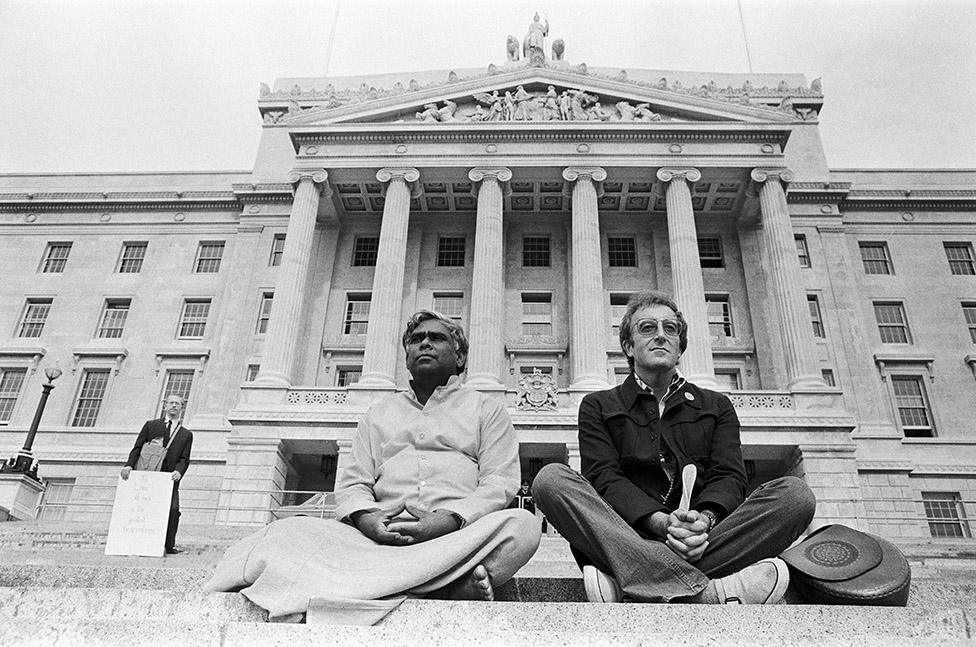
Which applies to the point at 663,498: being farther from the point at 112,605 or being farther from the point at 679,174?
the point at 679,174

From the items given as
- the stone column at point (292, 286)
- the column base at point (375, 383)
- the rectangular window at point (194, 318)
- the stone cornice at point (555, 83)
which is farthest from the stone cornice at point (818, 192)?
the rectangular window at point (194, 318)

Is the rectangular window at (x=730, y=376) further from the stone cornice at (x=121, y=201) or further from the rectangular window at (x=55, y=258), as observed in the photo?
the rectangular window at (x=55, y=258)

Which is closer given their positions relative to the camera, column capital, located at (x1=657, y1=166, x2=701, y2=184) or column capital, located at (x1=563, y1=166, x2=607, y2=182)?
column capital, located at (x1=657, y1=166, x2=701, y2=184)

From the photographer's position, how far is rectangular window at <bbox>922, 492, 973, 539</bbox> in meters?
28.3

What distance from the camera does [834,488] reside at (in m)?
23.7

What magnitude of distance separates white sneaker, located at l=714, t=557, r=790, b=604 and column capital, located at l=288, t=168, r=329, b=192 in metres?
28.8

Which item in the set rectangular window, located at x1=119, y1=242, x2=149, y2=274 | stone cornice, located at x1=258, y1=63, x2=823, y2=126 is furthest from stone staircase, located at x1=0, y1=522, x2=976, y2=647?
rectangular window, located at x1=119, y1=242, x2=149, y2=274

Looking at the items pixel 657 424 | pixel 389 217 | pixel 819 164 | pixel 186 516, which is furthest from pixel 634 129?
pixel 657 424

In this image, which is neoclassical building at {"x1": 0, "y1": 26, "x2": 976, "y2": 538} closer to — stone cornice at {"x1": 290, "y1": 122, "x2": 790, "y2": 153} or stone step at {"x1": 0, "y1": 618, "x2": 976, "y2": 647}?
stone cornice at {"x1": 290, "y1": 122, "x2": 790, "y2": 153}

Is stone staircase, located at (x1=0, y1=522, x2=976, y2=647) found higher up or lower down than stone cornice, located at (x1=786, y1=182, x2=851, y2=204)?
lower down

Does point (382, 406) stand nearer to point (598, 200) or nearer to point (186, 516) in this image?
point (186, 516)

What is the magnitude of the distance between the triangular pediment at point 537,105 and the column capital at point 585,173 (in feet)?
6.68

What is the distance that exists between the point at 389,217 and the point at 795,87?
27782mm

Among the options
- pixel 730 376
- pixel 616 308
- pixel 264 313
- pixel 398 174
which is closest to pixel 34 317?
pixel 264 313
